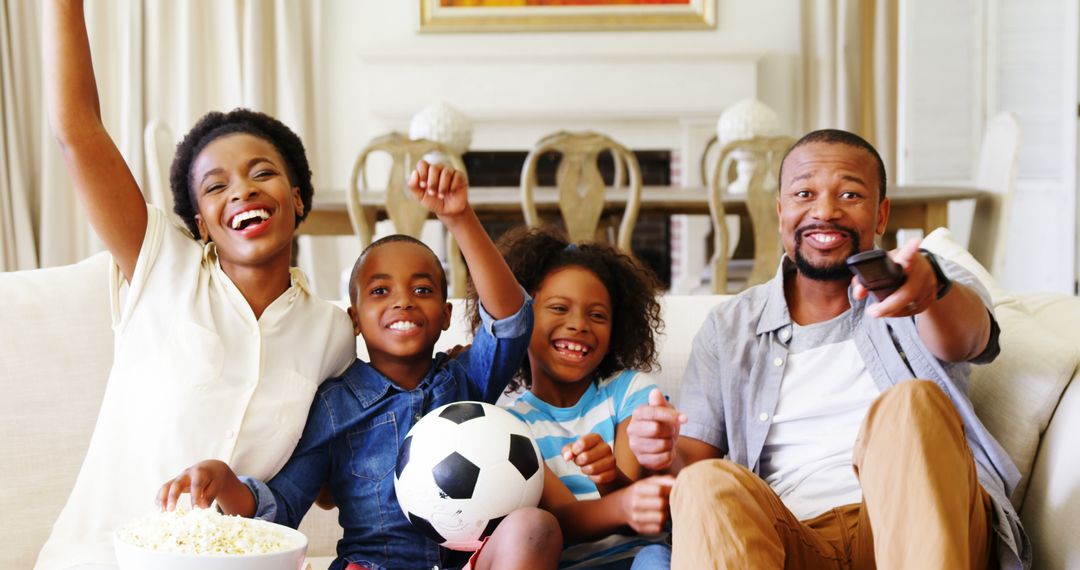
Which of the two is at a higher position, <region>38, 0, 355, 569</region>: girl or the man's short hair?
the man's short hair

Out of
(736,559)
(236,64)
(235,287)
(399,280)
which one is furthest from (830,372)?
(236,64)

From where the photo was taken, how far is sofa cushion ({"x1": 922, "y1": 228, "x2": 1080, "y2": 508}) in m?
1.52

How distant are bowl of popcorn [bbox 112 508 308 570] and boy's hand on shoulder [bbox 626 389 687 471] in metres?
0.42

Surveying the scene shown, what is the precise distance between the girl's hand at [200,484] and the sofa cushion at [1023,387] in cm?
104

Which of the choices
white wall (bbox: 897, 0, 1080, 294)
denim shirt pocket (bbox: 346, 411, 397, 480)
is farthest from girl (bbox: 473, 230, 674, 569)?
white wall (bbox: 897, 0, 1080, 294)

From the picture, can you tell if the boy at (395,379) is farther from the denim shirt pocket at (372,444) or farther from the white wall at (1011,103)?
the white wall at (1011,103)

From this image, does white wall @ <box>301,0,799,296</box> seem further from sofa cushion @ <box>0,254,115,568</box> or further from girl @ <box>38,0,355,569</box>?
girl @ <box>38,0,355,569</box>

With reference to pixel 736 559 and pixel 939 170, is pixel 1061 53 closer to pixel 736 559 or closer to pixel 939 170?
pixel 939 170

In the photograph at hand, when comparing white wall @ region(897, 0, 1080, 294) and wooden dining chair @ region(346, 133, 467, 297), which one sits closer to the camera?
wooden dining chair @ region(346, 133, 467, 297)

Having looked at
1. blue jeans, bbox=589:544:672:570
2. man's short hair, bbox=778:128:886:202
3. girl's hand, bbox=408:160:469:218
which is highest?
man's short hair, bbox=778:128:886:202

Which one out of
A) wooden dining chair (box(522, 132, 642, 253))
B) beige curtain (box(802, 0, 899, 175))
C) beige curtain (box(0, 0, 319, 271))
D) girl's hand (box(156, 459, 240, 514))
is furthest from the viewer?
beige curtain (box(802, 0, 899, 175))

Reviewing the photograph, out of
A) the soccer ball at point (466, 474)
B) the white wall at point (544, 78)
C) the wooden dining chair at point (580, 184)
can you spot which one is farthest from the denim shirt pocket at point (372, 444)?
the white wall at point (544, 78)

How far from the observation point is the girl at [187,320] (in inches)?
58.1

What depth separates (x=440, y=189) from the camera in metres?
1.55
